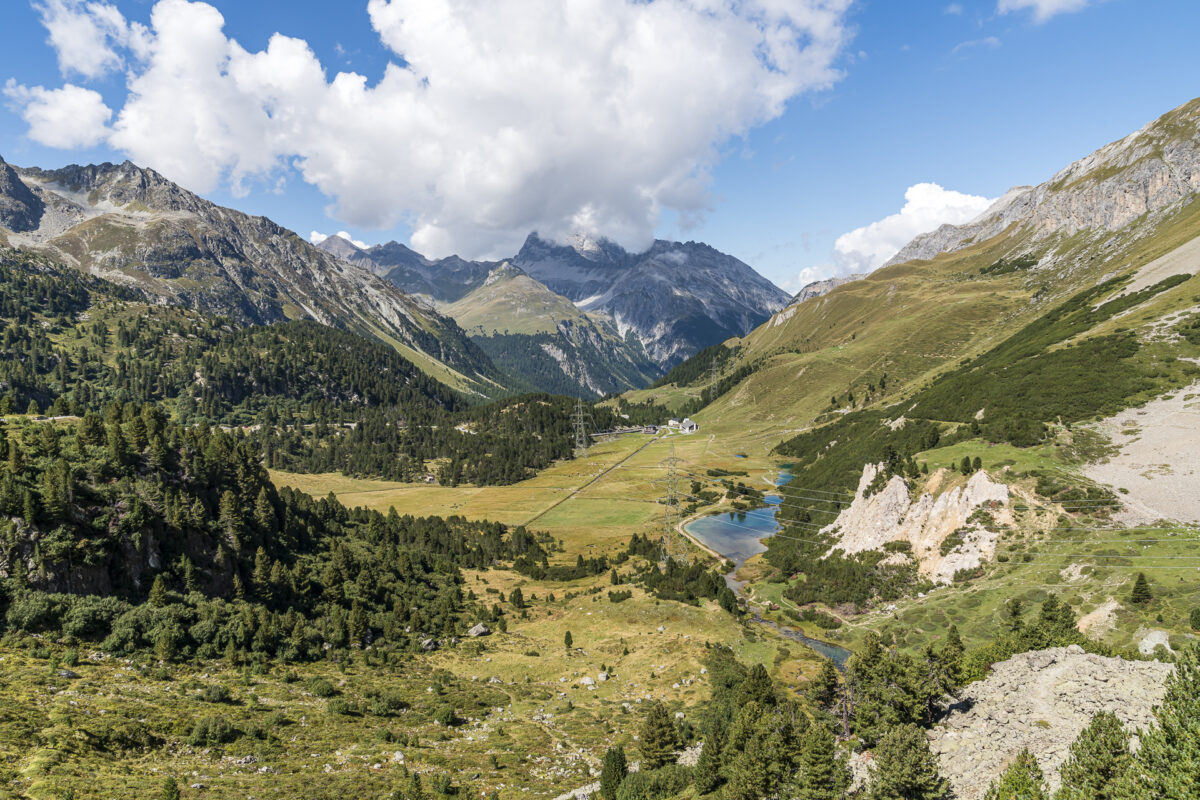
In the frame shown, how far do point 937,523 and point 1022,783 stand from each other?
67473mm

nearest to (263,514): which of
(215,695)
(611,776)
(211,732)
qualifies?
(215,695)

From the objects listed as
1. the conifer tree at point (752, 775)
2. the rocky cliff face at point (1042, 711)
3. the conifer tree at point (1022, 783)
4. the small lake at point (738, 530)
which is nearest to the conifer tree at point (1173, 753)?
the conifer tree at point (1022, 783)

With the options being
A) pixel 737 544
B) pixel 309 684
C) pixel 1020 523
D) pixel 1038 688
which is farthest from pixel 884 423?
pixel 309 684

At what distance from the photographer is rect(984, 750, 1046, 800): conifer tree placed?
33219 mm

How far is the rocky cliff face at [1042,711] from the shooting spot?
4050 cm

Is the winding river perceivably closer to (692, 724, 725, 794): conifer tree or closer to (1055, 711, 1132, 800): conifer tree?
(692, 724, 725, 794): conifer tree

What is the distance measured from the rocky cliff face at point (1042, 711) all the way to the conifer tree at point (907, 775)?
4164 millimetres

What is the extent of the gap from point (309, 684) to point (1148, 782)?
72279 millimetres

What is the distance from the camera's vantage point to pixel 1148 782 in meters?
29.8

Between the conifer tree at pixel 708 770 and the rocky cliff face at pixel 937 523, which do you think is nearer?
the conifer tree at pixel 708 770

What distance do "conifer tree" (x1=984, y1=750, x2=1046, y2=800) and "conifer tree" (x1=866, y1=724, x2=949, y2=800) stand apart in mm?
3293

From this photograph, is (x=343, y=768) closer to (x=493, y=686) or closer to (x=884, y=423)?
(x=493, y=686)

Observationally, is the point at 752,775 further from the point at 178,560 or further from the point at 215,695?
the point at 178,560

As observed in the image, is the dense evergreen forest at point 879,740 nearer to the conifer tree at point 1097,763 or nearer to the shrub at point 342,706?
the conifer tree at point 1097,763
